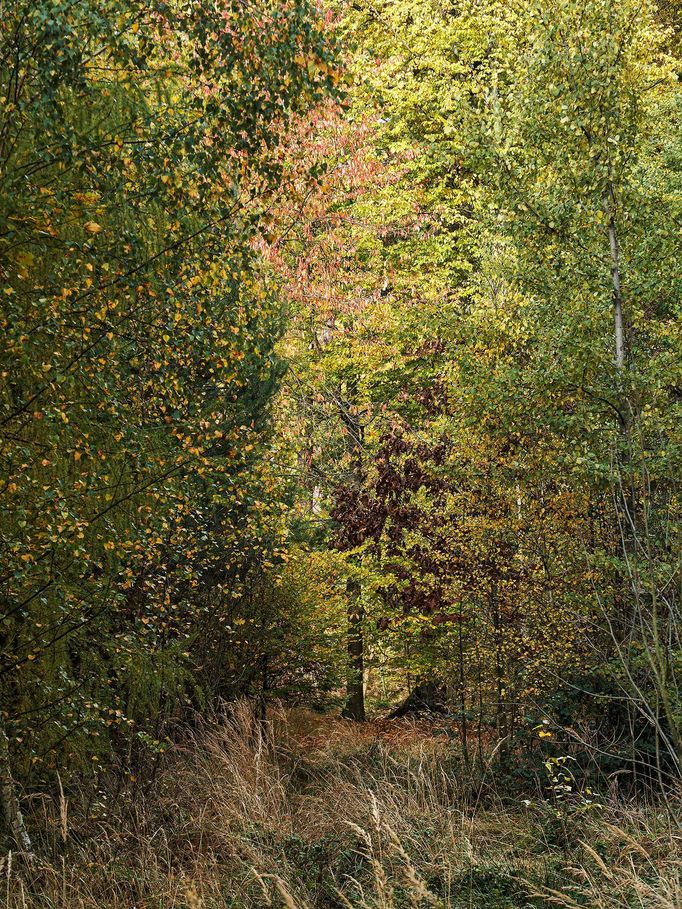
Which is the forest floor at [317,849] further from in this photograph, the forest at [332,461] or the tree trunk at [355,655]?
the tree trunk at [355,655]

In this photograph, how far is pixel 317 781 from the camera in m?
9.40

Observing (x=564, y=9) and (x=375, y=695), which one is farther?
(x=375, y=695)

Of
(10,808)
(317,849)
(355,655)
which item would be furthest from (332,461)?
(10,808)

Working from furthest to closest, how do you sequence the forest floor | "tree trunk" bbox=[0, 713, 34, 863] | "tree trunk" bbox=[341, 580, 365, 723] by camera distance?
"tree trunk" bbox=[341, 580, 365, 723] < "tree trunk" bbox=[0, 713, 34, 863] < the forest floor

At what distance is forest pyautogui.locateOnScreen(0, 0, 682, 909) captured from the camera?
4805mm

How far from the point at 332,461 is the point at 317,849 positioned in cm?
1115

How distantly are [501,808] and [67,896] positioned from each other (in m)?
4.17

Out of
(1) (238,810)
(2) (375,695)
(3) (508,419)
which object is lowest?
(2) (375,695)

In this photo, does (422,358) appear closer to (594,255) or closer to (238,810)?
(594,255)

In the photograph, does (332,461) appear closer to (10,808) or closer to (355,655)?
(355,655)

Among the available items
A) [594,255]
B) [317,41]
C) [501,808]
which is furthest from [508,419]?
[317,41]

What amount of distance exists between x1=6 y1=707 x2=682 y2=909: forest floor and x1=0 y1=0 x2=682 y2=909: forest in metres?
0.05

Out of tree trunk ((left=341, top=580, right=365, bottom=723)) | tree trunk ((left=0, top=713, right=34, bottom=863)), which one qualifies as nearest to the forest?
tree trunk ((left=0, top=713, right=34, bottom=863))

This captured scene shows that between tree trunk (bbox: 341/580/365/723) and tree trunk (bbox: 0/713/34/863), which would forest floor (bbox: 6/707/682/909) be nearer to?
tree trunk (bbox: 0/713/34/863)
